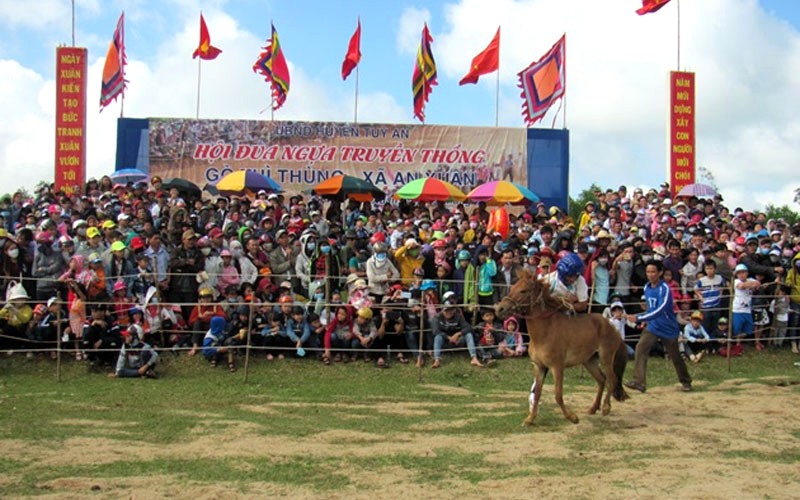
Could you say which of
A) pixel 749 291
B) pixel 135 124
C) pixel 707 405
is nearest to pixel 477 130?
pixel 135 124

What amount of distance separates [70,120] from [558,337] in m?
19.8

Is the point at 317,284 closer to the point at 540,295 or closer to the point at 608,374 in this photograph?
the point at 540,295

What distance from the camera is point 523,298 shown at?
31.4 feet

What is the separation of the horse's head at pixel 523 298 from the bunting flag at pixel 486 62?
1672 centimetres

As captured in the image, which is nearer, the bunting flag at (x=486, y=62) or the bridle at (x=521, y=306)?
the bridle at (x=521, y=306)

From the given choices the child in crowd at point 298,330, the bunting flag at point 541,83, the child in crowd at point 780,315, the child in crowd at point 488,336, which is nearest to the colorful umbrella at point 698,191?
the bunting flag at point 541,83

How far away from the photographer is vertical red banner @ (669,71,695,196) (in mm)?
26766

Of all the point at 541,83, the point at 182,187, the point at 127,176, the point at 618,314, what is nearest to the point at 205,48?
the point at 127,176

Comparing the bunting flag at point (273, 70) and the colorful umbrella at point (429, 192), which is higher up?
the bunting flag at point (273, 70)

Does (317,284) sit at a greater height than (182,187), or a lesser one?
lesser

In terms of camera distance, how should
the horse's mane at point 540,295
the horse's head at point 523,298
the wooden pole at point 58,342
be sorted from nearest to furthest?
the horse's head at point 523,298 < the horse's mane at point 540,295 < the wooden pole at point 58,342

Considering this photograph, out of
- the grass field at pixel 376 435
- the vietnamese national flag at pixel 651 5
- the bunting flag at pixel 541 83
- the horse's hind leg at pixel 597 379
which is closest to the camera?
the grass field at pixel 376 435

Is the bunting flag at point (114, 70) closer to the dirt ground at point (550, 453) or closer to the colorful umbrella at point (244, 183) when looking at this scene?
the colorful umbrella at point (244, 183)

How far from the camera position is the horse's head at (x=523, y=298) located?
9508mm
